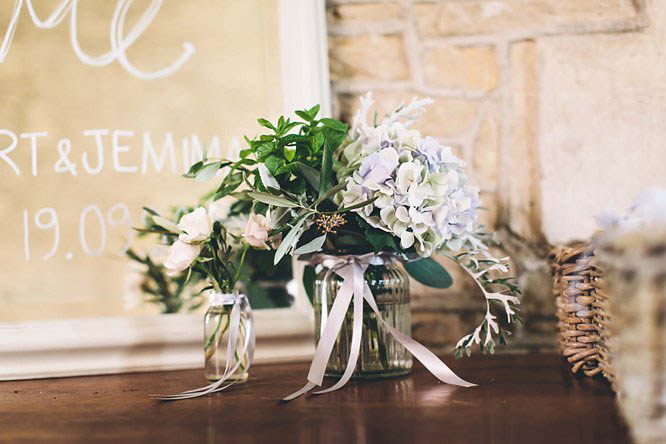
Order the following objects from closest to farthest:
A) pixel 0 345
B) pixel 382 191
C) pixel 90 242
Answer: pixel 382 191, pixel 0 345, pixel 90 242

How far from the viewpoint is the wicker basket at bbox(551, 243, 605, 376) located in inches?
38.8

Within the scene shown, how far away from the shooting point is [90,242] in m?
1.25

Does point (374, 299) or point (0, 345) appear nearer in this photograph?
point (374, 299)

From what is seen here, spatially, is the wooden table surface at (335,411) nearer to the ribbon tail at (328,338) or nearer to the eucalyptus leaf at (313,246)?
the ribbon tail at (328,338)

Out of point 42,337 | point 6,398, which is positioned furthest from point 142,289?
point 6,398

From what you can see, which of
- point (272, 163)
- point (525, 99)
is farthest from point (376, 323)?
point (525, 99)

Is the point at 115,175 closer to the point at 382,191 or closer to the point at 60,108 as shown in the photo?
the point at 60,108

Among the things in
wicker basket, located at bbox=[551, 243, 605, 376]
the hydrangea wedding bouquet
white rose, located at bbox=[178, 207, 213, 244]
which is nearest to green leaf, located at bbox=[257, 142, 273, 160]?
the hydrangea wedding bouquet

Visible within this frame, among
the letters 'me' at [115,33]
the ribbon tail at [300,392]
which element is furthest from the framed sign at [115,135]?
the ribbon tail at [300,392]

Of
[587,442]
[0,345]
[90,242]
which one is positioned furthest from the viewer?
[90,242]

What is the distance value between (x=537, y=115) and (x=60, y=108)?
38.9 inches

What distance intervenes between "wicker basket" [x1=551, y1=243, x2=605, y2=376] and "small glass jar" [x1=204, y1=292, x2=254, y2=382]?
1.74 ft

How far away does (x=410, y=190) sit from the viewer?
0.95 m

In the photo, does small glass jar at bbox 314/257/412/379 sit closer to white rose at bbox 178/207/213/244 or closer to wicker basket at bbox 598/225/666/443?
white rose at bbox 178/207/213/244
